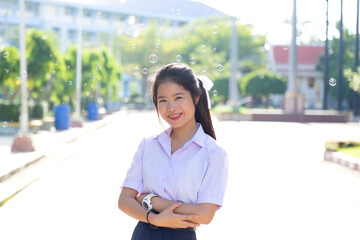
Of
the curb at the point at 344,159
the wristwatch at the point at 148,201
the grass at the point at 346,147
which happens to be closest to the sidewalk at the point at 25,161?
the wristwatch at the point at 148,201

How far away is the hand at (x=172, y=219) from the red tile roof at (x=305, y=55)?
5521cm

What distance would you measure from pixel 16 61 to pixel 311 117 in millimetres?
17934

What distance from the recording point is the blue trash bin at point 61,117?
23062 millimetres

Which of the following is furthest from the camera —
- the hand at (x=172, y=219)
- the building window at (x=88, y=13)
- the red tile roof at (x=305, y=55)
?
the building window at (x=88, y=13)

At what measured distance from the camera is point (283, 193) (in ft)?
28.1

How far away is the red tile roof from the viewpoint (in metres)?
56.9

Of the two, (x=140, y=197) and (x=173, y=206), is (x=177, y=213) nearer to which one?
(x=173, y=206)

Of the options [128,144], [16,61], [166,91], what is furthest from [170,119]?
[16,61]

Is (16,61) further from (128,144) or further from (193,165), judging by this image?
(193,165)

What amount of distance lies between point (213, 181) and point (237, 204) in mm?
4962

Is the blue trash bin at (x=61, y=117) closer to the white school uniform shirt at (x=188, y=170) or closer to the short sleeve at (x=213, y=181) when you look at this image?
the white school uniform shirt at (x=188, y=170)

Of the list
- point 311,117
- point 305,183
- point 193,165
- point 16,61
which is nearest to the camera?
point 193,165

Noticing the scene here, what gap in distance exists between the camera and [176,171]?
9.08 ft

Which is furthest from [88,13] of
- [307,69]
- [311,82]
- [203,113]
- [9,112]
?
[203,113]
